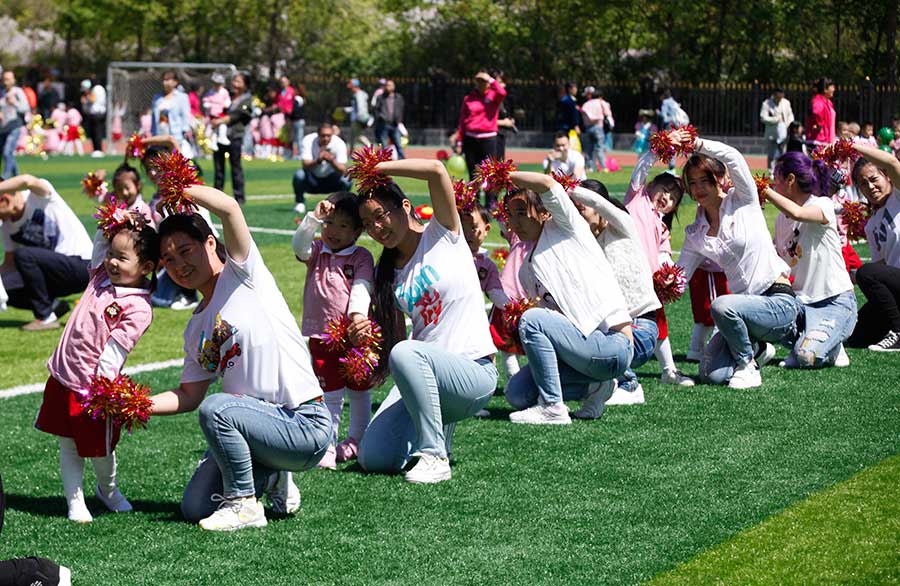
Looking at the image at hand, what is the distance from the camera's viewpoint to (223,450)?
5594 mm

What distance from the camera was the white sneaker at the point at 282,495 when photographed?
19.7ft

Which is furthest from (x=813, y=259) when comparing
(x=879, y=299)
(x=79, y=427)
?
(x=79, y=427)

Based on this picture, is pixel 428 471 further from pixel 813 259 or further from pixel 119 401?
pixel 813 259

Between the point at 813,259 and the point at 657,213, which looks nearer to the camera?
the point at 657,213

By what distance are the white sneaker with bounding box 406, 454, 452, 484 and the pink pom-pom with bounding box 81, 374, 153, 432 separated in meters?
1.45

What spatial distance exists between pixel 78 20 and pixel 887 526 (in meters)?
54.8

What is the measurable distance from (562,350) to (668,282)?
4.35 ft

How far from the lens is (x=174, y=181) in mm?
5617

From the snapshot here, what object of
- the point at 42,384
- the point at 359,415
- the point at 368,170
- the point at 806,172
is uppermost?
the point at 368,170

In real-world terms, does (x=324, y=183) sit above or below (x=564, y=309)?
below

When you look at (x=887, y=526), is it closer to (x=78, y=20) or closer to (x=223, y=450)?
(x=223, y=450)

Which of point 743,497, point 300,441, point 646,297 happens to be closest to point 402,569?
point 300,441

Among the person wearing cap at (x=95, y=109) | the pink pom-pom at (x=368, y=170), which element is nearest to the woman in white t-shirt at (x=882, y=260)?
the pink pom-pom at (x=368, y=170)

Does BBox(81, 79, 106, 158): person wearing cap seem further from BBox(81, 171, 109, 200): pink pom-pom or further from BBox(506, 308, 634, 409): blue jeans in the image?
BBox(506, 308, 634, 409): blue jeans
